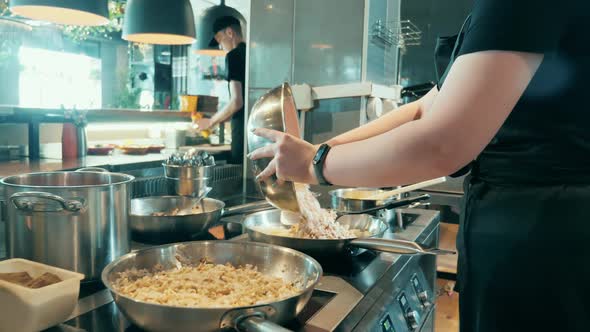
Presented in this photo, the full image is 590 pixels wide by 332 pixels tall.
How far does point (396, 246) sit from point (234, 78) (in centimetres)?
231

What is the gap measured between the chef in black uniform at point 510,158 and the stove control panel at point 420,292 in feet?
1.31

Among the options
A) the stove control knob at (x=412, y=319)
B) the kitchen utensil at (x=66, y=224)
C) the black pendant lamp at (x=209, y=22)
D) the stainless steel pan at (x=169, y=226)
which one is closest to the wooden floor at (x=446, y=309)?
the stove control knob at (x=412, y=319)

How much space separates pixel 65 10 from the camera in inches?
105

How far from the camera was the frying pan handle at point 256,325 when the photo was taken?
0.69 metres

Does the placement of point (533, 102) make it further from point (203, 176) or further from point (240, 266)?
point (203, 176)

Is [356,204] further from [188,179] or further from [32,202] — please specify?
[32,202]

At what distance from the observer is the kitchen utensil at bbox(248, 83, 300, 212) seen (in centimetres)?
118

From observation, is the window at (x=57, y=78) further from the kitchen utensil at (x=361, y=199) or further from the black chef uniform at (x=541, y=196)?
the black chef uniform at (x=541, y=196)

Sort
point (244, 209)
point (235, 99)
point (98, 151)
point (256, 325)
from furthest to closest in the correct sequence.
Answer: point (235, 99) < point (98, 151) < point (244, 209) < point (256, 325)

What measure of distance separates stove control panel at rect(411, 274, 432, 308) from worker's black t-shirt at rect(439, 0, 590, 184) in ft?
1.96

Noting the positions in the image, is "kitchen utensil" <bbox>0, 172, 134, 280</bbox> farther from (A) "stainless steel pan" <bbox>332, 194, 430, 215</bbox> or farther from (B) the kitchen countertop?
(B) the kitchen countertop

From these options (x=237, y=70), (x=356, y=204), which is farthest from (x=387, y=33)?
(x=356, y=204)

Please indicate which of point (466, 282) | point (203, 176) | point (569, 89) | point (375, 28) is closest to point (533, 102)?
point (569, 89)

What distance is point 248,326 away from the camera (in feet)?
2.33
